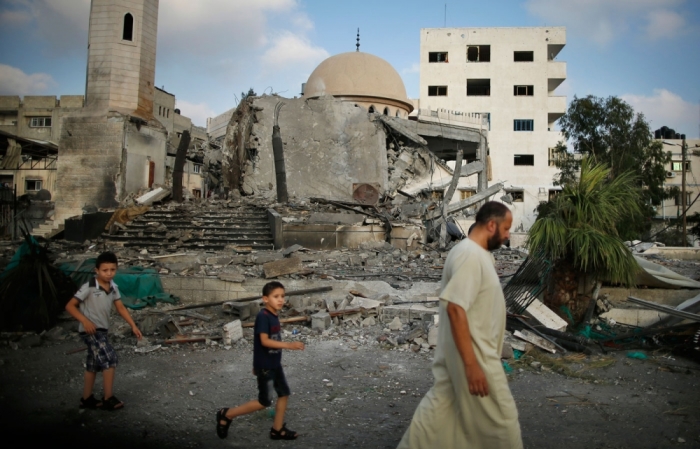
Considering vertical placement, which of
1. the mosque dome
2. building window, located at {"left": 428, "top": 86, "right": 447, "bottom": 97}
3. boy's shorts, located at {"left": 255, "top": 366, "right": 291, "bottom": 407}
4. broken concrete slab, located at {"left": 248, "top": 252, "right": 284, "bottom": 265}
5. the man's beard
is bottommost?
boy's shorts, located at {"left": 255, "top": 366, "right": 291, "bottom": 407}

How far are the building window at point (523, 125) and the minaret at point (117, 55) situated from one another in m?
26.1

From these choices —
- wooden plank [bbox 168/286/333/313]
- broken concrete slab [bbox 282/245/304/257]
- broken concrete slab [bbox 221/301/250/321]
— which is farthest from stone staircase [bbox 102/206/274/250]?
broken concrete slab [bbox 221/301/250/321]

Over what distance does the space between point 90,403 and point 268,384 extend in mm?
1571

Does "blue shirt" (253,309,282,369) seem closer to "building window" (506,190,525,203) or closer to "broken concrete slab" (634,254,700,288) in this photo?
"broken concrete slab" (634,254,700,288)

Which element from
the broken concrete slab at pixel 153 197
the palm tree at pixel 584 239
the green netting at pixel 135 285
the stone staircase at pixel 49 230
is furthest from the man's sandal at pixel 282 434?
the stone staircase at pixel 49 230

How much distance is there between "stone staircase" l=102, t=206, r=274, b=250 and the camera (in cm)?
1245

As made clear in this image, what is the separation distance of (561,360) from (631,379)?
2.24 ft

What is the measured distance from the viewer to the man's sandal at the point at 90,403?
3911 millimetres

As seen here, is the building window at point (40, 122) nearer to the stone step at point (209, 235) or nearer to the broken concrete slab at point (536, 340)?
the stone step at point (209, 235)

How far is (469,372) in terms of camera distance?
94.4 inches

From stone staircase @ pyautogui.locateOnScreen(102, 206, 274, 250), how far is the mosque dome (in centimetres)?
1040

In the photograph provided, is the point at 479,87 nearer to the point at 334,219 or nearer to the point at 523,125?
the point at 523,125

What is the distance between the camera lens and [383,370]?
5273mm

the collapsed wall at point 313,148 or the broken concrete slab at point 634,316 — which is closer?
the broken concrete slab at point 634,316
